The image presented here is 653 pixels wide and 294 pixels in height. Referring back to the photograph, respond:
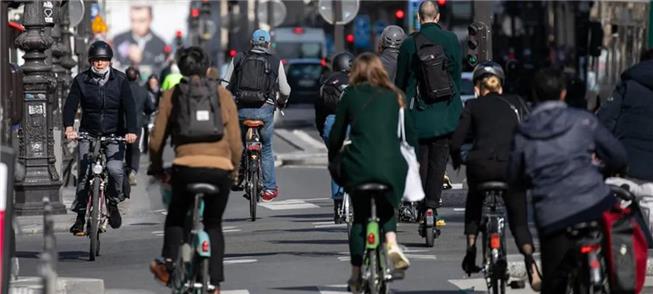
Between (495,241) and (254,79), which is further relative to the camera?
(254,79)

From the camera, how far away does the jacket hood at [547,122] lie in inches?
389

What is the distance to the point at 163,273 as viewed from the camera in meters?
11.4

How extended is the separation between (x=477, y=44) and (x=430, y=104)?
18.5 ft

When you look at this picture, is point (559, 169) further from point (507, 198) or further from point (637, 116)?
point (637, 116)

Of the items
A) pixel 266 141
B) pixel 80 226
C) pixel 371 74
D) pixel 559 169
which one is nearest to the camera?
pixel 559 169

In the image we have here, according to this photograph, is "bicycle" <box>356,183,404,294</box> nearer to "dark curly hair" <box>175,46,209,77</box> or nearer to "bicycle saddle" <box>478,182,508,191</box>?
"bicycle saddle" <box>478,182,508,191</box>

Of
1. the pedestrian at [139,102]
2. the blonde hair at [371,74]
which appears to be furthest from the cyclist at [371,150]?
the pedestrian at [139,102]

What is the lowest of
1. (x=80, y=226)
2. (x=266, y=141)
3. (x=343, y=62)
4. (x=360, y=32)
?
(x=360, y=32)

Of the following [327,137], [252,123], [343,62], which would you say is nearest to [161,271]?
[327,137]

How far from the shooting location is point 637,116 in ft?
43.0

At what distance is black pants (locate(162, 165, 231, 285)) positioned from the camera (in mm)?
11109

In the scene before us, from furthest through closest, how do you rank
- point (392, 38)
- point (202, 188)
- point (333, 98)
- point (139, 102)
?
point (139, 102), point (333, 98), point (392, 38), point (202, 188)

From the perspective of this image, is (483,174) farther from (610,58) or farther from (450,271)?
(610,58)

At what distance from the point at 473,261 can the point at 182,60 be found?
2.22 metres
